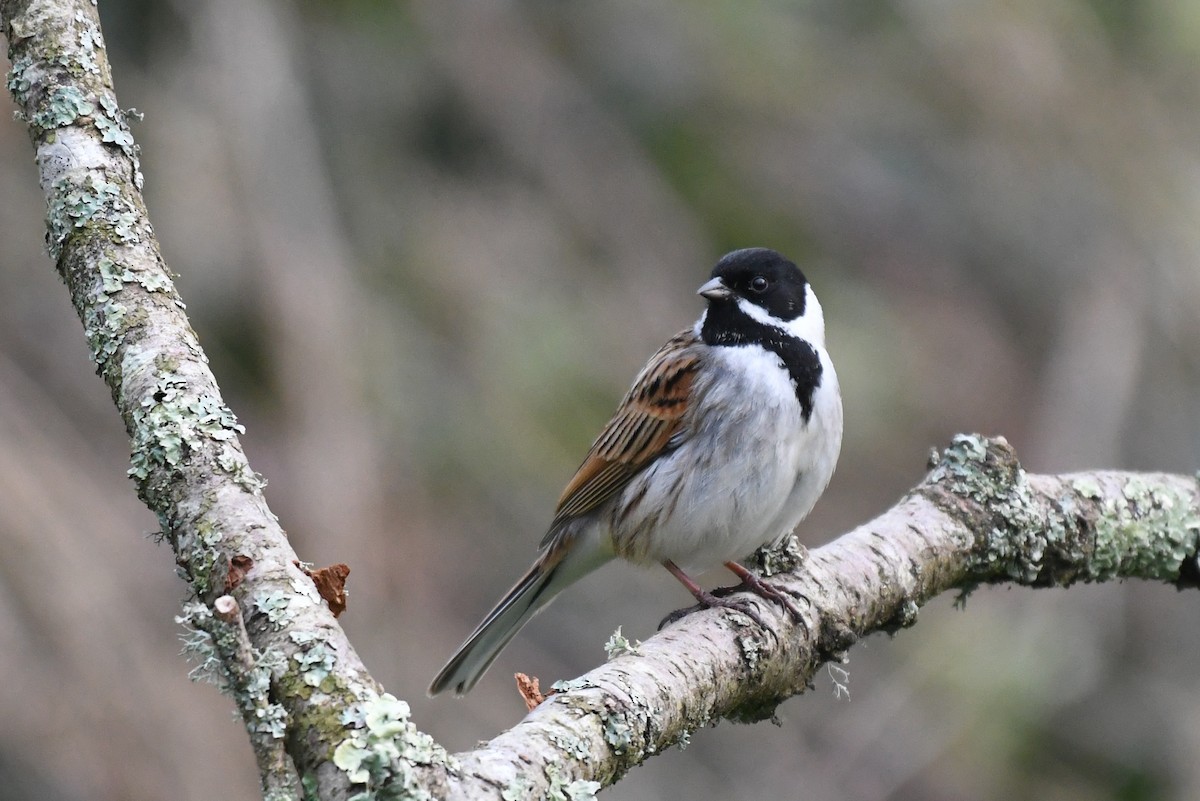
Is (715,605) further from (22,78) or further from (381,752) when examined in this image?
(22,78)

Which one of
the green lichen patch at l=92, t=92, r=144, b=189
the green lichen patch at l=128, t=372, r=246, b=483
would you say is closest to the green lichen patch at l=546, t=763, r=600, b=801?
the green lichen patch at l=128, t=372, r=246, b=483

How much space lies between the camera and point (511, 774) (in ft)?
6.93

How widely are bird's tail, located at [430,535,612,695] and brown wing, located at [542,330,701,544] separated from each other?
0.09m

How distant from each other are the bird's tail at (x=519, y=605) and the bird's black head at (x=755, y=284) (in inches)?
36.4

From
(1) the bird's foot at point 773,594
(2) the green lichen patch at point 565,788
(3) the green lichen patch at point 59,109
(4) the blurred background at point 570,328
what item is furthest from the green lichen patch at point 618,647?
(4) the blurred background at point 570,328

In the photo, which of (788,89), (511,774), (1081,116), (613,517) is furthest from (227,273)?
(1081,116)

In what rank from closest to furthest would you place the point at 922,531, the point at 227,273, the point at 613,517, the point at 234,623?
the point at 234,623, the point at 922,531, the point at 613,517, the point at 227,273

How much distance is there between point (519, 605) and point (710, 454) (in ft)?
2.59

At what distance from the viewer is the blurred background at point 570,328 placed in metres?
4.70

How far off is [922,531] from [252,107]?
3286 millimetres

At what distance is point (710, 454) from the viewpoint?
13.4ft

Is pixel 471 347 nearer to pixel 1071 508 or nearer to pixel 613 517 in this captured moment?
pixel 613 517

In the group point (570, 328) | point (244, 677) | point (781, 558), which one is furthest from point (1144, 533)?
point (244, 677)

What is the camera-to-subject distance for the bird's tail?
4.04 metres
